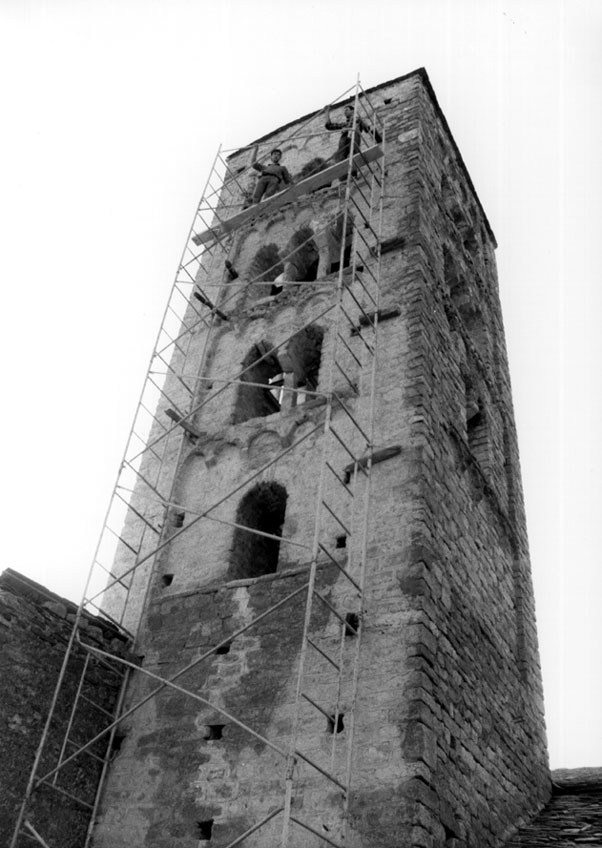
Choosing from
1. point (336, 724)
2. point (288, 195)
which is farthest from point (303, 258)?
point (336, 724)

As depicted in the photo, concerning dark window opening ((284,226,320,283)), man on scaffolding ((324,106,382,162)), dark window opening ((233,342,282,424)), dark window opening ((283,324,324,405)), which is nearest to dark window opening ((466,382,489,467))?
dark window opening ((283,324,324,405))

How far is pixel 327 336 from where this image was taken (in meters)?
12.0

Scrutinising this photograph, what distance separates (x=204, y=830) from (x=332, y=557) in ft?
8.77

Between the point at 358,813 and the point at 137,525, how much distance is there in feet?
16.3

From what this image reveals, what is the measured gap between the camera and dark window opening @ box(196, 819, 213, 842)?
767cm

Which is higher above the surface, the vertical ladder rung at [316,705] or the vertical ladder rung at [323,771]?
the vertical ladder rung at [316,705]

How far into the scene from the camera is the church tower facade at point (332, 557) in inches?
299

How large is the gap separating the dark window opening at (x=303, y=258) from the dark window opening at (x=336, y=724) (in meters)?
8.03

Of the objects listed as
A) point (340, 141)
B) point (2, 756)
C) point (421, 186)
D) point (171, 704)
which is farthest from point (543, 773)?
point (340, 141)

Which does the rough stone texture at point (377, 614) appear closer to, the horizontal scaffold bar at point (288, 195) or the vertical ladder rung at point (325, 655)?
the vertical ladder rung at point (325, 655)

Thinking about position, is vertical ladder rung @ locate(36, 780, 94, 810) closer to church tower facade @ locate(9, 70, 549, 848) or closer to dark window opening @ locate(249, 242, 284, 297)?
church tower facade @ locate(9, 70, 549, 848)

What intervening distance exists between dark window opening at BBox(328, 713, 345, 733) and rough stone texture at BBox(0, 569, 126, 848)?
8.25ft

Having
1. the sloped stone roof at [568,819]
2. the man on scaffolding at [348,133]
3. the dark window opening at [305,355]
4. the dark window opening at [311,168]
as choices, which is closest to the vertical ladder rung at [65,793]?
the sloped stone roof at [568,819]

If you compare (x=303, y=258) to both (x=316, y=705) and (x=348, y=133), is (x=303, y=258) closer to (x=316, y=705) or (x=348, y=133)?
(x=348, y=133)
